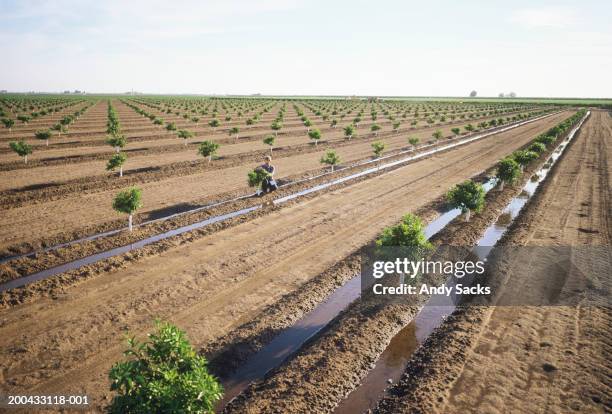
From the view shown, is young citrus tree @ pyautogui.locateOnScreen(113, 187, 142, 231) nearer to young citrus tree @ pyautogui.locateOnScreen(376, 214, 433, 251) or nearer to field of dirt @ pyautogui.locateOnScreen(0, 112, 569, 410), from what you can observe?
field of dirt @ pyautogui.locateOnScreen(0, 112, 569, 410)

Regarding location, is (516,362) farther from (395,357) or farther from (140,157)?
(140,157)

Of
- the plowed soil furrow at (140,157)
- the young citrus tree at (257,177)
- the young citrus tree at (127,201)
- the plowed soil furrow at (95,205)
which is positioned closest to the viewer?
the young citrus tree at (127,201)

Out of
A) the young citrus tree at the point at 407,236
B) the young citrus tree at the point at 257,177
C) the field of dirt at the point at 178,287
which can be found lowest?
the field of dirt at the point at 178,287

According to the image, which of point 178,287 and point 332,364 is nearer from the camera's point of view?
point 332,364

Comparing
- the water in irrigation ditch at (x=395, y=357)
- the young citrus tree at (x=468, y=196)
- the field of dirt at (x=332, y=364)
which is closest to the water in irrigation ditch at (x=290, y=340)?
the field of dirt at (x=332, y=364)

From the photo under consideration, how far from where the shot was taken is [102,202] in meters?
19.7

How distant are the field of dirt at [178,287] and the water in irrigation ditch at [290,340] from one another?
116cm

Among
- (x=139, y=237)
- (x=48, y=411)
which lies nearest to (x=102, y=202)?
(x=139, y=237)

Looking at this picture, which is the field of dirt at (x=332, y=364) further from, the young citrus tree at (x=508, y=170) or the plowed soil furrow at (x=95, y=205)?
the young citrus tree at (x=508, y=170)

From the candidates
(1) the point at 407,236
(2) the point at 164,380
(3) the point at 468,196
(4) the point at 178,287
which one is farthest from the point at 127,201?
(3) the point at 468,196

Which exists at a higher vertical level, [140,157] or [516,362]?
[140,157]

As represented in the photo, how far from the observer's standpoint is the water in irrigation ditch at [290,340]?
27.4ft

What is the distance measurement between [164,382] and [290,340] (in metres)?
5.01

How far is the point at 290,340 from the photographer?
9.76m
